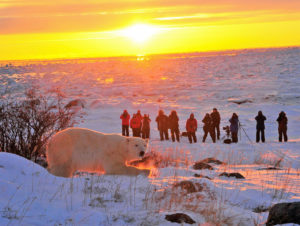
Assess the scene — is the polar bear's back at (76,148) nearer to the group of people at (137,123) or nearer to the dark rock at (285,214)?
the dark rock at (285,214)

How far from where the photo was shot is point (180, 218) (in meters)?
3.95

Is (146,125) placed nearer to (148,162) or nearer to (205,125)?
(205,125)

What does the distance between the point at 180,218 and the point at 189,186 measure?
137 centimetres

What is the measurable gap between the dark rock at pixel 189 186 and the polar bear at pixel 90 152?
132cm

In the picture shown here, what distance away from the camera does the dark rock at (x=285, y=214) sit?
150 inches

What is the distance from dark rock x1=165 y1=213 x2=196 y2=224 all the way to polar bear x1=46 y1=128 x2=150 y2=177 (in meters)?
2.58

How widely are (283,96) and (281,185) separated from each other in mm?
26534

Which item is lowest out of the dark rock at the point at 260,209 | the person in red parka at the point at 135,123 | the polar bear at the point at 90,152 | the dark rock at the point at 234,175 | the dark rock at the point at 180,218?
the dark rock at the point at 260,209

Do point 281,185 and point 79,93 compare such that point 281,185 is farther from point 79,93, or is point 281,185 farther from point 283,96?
point 79,93

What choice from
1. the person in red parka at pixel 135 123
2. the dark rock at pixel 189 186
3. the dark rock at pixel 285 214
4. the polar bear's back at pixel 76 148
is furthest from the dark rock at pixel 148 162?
the person in red parka at pixel 135 123

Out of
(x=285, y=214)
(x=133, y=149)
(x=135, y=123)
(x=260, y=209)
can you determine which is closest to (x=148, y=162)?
(x=133, y=149)

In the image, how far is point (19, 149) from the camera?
8734mm

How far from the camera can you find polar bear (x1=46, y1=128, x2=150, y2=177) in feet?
21.5

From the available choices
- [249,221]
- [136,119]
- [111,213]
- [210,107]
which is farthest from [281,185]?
[210,107]
